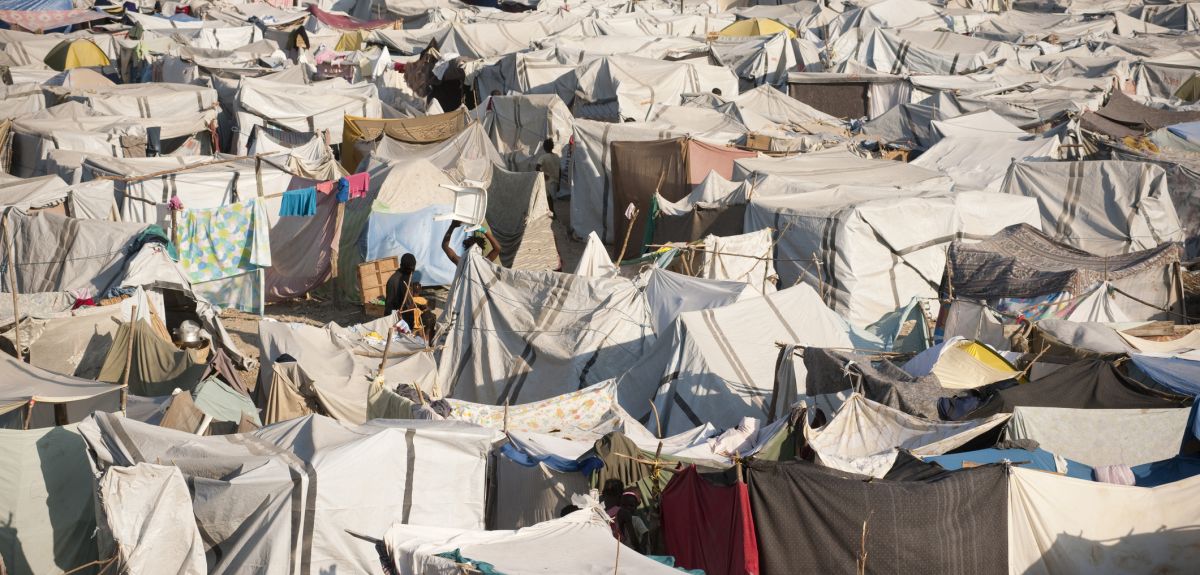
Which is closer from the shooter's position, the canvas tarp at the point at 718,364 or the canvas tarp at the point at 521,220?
the canvas tarp at the point at 718,364

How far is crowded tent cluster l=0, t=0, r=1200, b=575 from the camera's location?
6.95 meters

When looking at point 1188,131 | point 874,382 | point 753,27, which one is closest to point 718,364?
point 874,382

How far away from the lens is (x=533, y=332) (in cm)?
1146

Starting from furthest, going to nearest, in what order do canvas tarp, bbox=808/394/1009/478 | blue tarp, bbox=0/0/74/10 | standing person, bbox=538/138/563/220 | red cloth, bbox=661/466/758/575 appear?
blue tarp, bbox=0/0/74/10, standing person, bbox=538/138/563/220, canvas tarp, bbox=808/394/1009/478, red cloth, bbox=661/466/758/575

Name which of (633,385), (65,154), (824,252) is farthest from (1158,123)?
(65,154)

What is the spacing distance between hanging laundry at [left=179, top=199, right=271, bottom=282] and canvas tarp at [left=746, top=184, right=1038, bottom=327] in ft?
20.5

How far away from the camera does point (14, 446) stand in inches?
317

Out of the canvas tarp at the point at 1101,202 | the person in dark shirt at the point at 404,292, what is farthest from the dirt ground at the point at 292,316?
the canvas tarp at the point at 1101,202

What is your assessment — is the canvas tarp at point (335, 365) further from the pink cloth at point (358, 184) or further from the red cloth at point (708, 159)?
the red cloth at point (708, 159)

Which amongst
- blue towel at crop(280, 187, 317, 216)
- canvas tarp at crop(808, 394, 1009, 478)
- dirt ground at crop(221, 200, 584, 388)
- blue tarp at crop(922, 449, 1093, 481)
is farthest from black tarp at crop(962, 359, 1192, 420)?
blue towel at crop(280, 187, 317, 216)

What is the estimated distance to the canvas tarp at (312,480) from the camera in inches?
287

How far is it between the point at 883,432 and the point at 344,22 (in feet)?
113

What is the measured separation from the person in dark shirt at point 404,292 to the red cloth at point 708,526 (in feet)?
20.1

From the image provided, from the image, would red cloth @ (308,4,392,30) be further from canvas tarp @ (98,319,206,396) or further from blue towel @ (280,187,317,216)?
canvas tarp @ (98,319,206,396)
